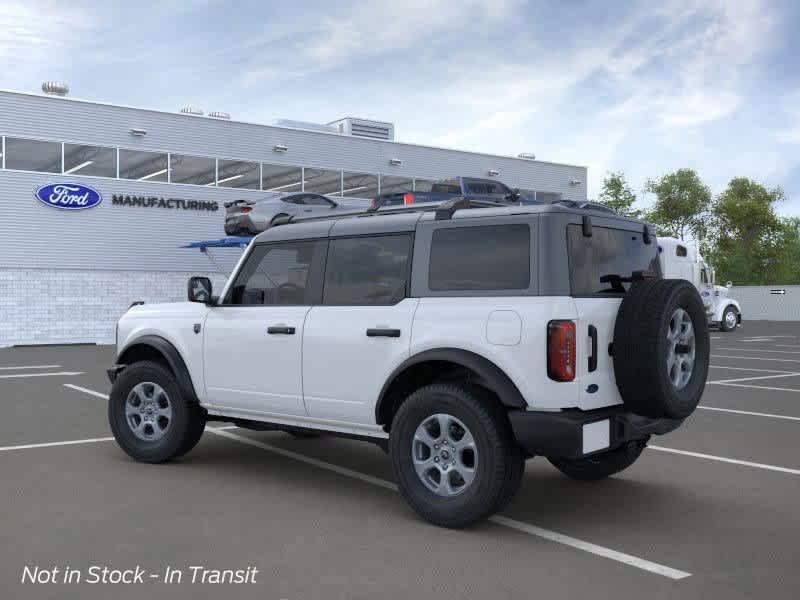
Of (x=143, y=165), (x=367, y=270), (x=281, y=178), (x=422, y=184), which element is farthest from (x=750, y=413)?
(x=422, y=184)

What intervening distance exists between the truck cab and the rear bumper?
1814 cm

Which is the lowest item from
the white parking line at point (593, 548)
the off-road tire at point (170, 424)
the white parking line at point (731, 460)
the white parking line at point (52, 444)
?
the white parking line at point (593, 548)

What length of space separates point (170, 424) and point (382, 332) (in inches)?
93.0

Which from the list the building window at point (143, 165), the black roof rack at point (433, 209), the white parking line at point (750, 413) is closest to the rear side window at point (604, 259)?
the black roof rack at point (433, 209)

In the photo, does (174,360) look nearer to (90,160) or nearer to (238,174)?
(90,160)


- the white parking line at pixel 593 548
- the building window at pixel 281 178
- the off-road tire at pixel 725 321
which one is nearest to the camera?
the white parking line at pixel 593 548

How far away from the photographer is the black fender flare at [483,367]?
4.87 m

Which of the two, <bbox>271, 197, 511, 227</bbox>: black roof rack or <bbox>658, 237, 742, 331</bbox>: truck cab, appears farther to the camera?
<bbox>658, 237, 742, 331</bbox>: truck cab

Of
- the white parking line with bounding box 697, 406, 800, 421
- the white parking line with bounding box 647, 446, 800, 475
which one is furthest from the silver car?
the white parking line with bounding box 647, 446, 800, 475

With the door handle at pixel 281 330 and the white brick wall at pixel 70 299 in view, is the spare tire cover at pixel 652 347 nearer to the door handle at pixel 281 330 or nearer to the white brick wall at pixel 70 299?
the door handle at pixel 281 330

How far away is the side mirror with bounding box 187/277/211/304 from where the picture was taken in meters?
6.52

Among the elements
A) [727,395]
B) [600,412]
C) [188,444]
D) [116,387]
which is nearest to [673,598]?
[600,412]

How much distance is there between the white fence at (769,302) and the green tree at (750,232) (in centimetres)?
1916

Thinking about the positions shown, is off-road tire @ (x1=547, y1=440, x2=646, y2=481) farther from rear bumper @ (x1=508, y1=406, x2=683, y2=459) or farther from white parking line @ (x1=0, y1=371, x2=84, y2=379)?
white parking line @ (x1=0, y1=371, x2=84, y2=379)
